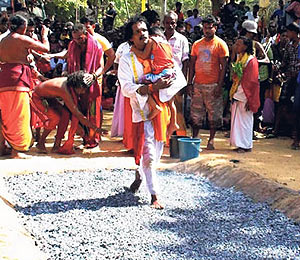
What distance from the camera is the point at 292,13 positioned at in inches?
407

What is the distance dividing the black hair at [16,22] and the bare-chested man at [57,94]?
96cm

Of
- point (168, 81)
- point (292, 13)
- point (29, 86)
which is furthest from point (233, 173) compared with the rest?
point (292, 13)

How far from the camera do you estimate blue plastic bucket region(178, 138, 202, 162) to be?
6.86 metres

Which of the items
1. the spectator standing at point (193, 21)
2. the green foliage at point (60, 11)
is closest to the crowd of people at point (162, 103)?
the spectator standing at point (193, 21)

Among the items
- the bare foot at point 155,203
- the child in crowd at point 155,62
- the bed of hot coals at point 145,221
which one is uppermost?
the child in crowd at point 155,62

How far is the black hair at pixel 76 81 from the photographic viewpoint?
7105mm

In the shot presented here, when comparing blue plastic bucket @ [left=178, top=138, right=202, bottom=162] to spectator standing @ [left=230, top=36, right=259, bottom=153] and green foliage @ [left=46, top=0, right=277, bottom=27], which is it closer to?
spectator standing @ [left=230, top=36, right=259, bottom=153]

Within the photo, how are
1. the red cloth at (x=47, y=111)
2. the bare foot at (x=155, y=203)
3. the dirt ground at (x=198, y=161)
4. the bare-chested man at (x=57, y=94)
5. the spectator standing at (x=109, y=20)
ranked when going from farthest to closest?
1. the spectator standing at (x=109, y=20)
2. the red cloth at (x=47, y=111)
3. the bare-chested man at (x=57, y=94)
4. the dirt ground at (x=198, y=161)
5. the bare foot at (x=155, y=203)

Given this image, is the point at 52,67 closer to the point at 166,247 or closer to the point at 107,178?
the point at 107,178

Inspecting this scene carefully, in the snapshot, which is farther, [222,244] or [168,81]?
[168,81]

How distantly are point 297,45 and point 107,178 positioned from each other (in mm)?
4115

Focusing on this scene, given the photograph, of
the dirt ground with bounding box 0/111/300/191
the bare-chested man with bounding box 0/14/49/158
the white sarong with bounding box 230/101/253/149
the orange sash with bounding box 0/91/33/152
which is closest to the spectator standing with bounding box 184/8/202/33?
the dirt ground with bounding box 0/111/300/191

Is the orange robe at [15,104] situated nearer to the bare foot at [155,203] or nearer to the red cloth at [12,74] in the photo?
the red cloth at [12,74]

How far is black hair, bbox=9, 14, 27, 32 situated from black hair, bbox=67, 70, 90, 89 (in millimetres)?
1020
